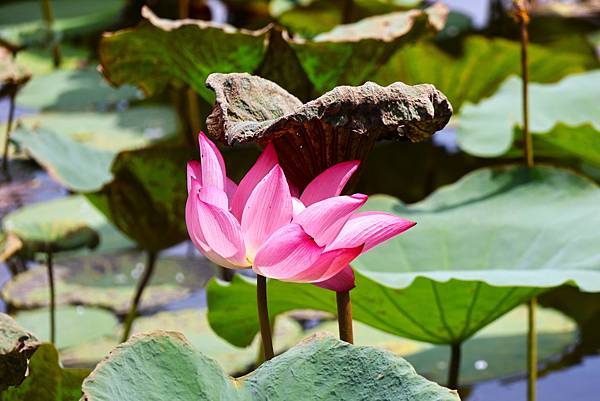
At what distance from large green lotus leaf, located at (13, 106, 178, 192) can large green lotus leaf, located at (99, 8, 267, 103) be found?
1.10 feet

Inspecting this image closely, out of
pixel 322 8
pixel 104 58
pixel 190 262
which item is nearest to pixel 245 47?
pixel 104 58

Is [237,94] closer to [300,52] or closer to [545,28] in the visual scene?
[300,52]

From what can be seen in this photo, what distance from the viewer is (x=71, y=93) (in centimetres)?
374

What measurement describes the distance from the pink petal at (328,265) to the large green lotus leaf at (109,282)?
1.53m

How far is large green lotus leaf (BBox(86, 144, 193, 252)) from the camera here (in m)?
2.10

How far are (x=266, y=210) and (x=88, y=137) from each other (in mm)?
2500

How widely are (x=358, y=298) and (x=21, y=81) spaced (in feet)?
3.26

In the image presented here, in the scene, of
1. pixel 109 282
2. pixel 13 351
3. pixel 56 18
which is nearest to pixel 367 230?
pixel 13 351

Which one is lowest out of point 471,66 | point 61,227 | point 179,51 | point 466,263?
point 471,66

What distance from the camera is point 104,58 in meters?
1.98

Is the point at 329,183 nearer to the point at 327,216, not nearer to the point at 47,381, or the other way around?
the point at 327,216

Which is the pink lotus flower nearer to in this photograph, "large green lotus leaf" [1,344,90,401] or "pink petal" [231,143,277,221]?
"pink petal" [231,143,277,221]

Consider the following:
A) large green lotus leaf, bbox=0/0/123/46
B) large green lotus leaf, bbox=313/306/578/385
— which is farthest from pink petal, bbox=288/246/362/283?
large green lotus leaf, bbox=0/0/123/46

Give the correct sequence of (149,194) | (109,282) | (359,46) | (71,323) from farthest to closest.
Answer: (109,282) → (71,323) → (149,194) → (359,46)
